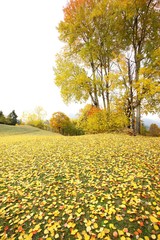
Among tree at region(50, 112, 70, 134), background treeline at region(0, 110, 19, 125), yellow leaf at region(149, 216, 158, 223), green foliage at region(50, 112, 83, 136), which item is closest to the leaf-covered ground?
yellow leaf at region(149, 216, 158, 223)

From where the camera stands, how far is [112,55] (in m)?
13.2

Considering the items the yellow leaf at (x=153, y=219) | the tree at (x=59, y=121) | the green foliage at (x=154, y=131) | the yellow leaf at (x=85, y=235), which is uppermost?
the tree at (x=59, y=121)

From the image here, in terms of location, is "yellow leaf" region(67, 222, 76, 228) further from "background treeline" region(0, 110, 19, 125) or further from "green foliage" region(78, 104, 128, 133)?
"background treeline" region(0, 110, 19, 125)

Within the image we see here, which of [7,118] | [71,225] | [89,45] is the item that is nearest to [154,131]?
[89,45]

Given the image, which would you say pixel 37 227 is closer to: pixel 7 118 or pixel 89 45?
pixel 89 45

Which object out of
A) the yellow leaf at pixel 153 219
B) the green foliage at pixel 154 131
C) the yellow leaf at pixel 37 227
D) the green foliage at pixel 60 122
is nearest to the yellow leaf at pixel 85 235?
the yellow leaf at pixel 37 227

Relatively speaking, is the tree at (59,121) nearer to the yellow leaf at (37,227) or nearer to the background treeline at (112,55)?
the background treeline at (112,55)

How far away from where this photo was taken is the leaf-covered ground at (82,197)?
8.82ft

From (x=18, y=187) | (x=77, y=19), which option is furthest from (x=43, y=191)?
(x=77, y=19)

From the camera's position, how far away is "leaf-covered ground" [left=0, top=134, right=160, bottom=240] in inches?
106

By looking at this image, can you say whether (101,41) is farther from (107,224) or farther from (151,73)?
(107,224)

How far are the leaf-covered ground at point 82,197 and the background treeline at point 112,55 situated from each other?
6338 millimetres

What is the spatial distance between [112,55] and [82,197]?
40.6ft

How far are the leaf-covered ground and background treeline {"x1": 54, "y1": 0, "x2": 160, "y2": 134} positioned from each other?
6.34 metres
